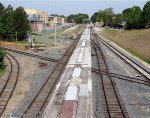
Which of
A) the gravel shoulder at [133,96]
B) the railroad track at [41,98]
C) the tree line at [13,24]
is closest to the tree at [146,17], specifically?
the tree line at [13,24]

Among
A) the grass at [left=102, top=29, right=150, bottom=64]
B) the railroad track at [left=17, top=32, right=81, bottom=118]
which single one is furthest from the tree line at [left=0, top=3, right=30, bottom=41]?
the railroad track at [left=17, top=32, right=81, bottom=118]

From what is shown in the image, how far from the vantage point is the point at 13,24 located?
6069 centimetres

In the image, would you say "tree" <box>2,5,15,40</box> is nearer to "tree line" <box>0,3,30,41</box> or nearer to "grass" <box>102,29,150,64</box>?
"tree line" <box>0,3,30,41</box>

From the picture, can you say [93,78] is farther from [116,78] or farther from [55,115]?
[55,115]

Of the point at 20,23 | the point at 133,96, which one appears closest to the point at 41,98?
the point at 133,96

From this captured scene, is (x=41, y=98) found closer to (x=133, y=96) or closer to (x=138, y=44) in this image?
(x=133, y=96)

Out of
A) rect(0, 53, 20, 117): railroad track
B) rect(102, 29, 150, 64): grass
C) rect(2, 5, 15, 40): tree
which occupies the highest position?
rect(2, 5, 15, 40): tree

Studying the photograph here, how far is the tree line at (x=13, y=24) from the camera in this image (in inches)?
2256

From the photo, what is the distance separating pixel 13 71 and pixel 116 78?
8.90 meters

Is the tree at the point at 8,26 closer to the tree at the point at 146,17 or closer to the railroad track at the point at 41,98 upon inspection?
the railroad track at the point at 41,98

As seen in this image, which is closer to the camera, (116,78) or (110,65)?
(116,78)

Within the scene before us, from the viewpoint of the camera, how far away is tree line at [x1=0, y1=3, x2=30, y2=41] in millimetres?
57312

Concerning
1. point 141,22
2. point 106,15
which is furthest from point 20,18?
point 106,15

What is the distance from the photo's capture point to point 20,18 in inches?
2435
